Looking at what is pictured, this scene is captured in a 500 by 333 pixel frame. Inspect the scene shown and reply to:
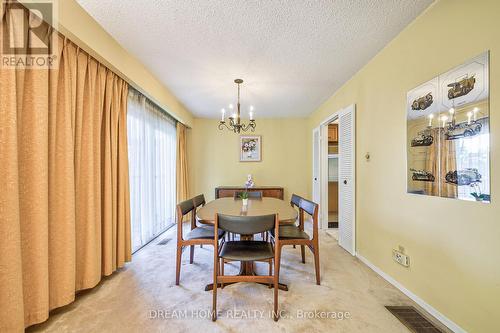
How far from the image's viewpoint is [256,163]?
5.10 metres

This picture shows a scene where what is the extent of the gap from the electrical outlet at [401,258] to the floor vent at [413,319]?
0.35 meters

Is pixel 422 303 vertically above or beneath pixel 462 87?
beneath

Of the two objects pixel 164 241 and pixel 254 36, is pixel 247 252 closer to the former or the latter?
pixel 254 36

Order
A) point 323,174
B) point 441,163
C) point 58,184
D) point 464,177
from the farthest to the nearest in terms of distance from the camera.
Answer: point 323,174, point 58,184, point 441,163, point 464,177

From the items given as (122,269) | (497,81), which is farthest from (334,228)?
(122,269)

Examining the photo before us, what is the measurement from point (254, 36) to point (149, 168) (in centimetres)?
253

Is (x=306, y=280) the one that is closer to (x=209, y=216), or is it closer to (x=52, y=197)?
(x=209, y=216)

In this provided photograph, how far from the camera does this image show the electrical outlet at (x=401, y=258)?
→ 1851 mm

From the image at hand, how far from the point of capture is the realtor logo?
129 cm

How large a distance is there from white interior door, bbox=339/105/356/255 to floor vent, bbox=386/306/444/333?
105cm

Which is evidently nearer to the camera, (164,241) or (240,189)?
(164,241)

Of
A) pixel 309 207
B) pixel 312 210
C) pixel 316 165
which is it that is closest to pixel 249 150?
pixel 316 165

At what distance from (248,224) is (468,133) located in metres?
1.66

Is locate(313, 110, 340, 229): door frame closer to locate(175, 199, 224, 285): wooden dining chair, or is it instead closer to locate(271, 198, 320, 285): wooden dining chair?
locate(271, 198, 320, 285): wooden dining chair
